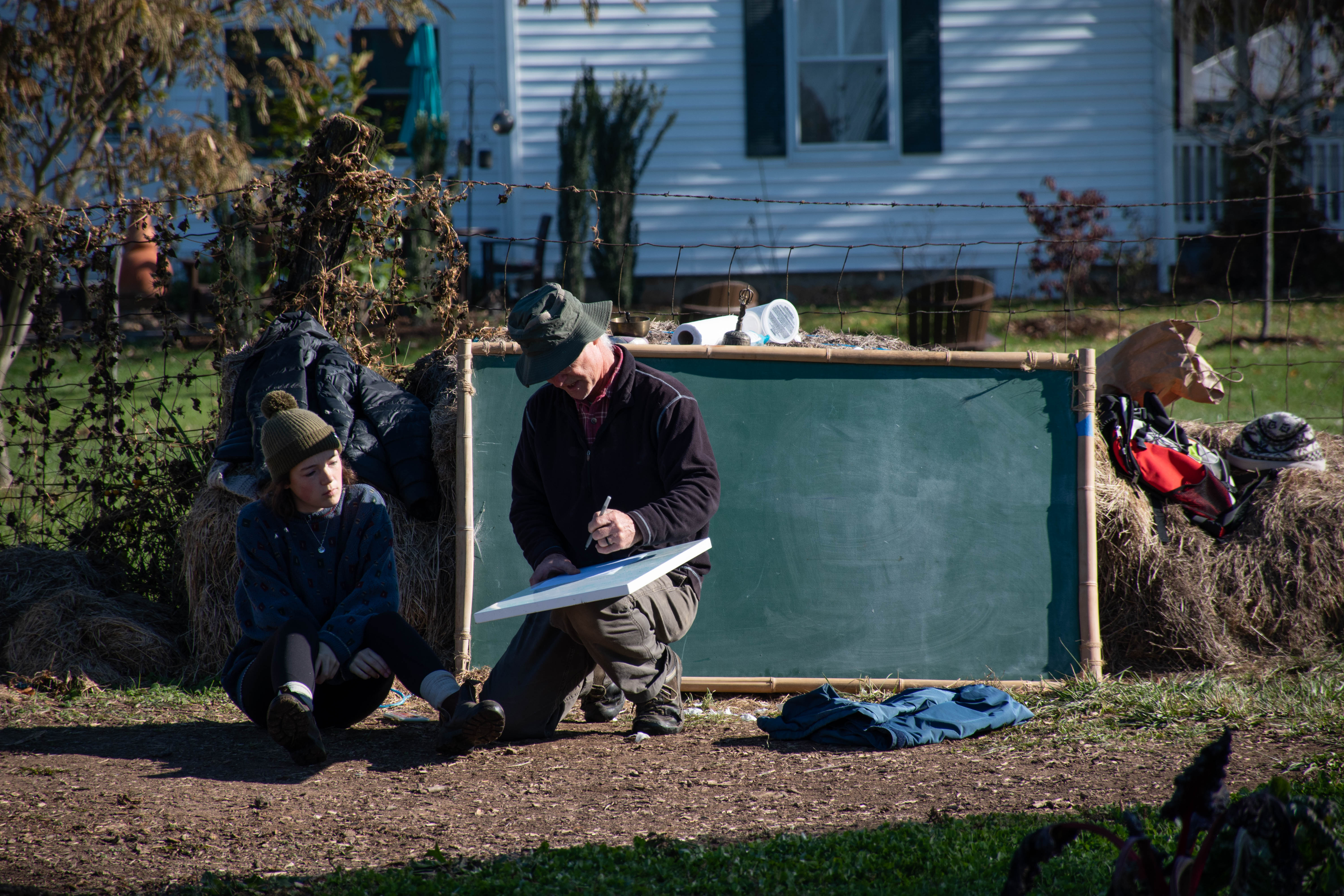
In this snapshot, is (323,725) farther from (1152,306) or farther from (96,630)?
(1152,306)

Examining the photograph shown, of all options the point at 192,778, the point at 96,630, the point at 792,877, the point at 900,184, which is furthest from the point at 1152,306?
the point at 900,184

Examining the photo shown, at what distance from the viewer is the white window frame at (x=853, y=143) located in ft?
42.4

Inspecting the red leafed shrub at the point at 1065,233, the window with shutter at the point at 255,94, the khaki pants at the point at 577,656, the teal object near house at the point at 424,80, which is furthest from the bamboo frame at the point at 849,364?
the teal object near house at the point at 424,80

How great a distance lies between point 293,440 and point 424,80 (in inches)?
395

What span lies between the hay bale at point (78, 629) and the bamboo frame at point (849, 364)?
144 centimetres

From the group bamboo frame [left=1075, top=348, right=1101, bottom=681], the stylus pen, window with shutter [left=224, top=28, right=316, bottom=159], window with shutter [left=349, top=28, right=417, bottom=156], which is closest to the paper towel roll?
the stylus pen

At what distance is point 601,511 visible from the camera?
12.0ft

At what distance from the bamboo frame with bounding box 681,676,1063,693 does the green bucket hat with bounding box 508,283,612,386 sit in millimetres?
1613

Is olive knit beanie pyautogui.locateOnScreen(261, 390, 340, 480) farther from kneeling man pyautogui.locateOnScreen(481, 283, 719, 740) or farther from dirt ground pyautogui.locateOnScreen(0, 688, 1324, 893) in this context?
dirt ground pyautogui.locateOnScreen(0, 688, 1324, 893)

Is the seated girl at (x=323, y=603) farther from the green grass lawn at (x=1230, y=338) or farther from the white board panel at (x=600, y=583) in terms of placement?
the green grass lawn at (x=1230, y=338)

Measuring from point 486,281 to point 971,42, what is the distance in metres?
6.33

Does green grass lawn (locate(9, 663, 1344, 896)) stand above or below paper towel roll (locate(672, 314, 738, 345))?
below

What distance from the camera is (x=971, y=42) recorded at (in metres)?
13.0

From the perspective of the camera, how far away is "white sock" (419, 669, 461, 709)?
3664mm
